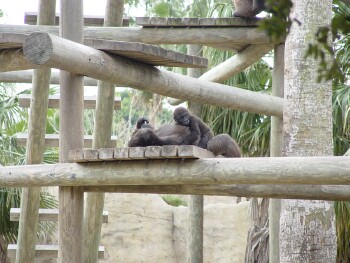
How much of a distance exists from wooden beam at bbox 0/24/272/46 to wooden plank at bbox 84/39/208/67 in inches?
55.7

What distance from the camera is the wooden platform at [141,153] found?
17.8ft

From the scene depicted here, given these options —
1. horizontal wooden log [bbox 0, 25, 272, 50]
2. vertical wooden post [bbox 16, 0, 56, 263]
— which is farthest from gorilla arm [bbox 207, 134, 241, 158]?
vertical wooden post [bbox 16, 0, 56, 263]

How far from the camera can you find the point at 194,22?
318 inches

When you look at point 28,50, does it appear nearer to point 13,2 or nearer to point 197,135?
point 197,135

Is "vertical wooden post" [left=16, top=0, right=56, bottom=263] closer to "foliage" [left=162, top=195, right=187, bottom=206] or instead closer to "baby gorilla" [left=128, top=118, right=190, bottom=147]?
"baby gorilla" [left=128, top=118, right=190, bottom=147]

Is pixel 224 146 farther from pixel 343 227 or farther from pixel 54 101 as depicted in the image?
pixel 343 227

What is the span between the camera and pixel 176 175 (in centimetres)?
567

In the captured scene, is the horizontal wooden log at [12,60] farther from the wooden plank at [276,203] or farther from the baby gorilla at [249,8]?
the wooden plank at [276,203]

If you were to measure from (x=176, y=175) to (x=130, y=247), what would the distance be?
393 inches

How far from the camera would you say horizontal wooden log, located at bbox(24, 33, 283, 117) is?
5.56 meters

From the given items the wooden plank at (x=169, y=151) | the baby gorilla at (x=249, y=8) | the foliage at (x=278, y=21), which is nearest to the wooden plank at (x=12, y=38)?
the wooden plank at (x=169, y=151)

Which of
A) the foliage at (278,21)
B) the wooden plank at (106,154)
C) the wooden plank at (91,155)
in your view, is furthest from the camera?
the wooden plank at (91,155)

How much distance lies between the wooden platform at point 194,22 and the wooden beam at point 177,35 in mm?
56

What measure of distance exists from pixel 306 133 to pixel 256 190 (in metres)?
0.69
